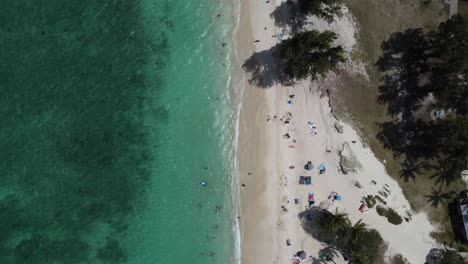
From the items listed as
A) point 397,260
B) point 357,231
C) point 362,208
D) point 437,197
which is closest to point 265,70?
point 362,208

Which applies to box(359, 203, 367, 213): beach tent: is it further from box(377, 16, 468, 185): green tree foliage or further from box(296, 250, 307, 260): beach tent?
box(296, 250, 307, 260): beach tent

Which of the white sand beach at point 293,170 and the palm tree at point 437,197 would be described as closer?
the white sand beach at point 293,170

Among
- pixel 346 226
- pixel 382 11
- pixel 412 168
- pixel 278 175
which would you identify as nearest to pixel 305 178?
pixel 278 175

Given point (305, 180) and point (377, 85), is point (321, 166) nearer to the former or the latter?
point (305, 180)

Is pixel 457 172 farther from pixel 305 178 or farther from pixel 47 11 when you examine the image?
pixel 47 11

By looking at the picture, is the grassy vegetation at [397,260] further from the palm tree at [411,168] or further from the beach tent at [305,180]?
the beach tent at [305,180]

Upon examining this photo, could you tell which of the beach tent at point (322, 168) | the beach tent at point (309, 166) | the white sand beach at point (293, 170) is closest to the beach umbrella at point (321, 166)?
the beach tent at point (322, 168)

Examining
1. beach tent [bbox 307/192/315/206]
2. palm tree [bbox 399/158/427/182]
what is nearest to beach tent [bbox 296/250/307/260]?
beach tent [bbox 307/192/315/206]
